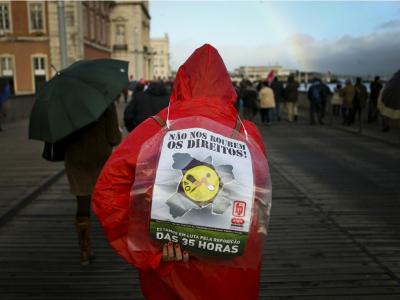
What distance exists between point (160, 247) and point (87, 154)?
258cm

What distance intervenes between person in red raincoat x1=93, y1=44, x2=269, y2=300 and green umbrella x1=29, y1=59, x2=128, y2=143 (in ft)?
6.33

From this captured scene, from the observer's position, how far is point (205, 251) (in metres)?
2.01

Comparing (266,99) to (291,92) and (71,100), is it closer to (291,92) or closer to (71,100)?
(291,92)

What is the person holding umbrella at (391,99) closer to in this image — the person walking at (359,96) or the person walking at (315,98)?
the person walking at (359,96)

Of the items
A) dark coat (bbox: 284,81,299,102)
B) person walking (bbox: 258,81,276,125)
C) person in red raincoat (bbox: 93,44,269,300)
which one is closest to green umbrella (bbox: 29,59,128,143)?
person in red raincoat (bbox: 93,44,269,300)

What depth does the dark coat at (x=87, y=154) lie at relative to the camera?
445 cm

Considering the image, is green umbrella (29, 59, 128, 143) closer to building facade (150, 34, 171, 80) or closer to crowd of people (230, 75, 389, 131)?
crowd of people (230, 75, 389, 131)

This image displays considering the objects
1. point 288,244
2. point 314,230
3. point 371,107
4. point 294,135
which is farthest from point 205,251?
point 371,107

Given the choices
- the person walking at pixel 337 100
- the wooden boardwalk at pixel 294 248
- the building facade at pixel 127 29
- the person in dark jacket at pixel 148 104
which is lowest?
the wooden boardwalk at pixel 294 248

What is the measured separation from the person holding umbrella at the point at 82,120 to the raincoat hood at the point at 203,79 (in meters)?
1.88

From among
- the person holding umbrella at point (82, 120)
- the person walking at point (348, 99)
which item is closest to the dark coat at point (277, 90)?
the person walking at point (348, 99)

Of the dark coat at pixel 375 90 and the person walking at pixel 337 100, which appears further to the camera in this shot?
the person walking at pixel 337 100

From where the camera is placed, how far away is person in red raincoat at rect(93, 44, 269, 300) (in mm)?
2078

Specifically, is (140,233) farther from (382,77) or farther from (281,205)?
(382,77)
